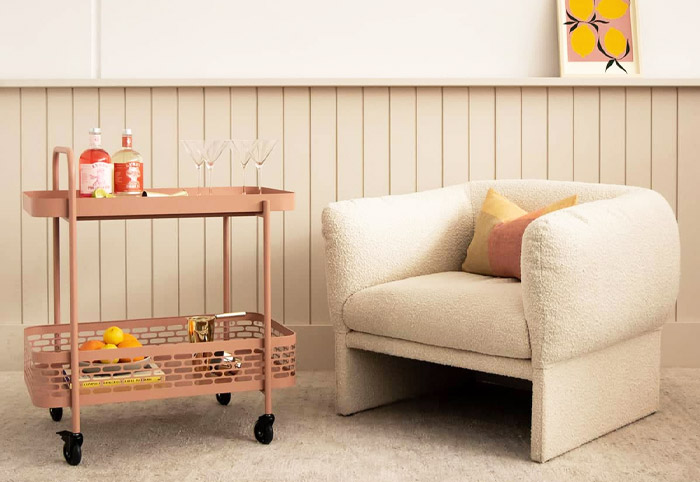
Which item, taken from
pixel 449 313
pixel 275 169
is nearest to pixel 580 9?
pixel 275 169

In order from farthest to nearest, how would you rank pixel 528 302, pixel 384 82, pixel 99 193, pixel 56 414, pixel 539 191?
→ pixel 384 82, pixel 539 191, pixel 56 414, pixel 99 193, pixel 528 302

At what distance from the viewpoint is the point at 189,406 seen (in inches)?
109

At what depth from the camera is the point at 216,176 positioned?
3264 mm

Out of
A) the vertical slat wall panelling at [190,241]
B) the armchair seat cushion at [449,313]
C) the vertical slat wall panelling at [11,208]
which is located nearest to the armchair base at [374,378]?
the armchair seat cushion at [449,313]

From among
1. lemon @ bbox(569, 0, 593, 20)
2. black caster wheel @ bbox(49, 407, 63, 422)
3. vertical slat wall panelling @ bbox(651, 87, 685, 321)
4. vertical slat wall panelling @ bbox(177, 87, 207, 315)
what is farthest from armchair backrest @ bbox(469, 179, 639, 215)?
black caster wheel @ bbox(49, 407, 63, 422)

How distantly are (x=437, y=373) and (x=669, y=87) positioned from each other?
54.0 inches

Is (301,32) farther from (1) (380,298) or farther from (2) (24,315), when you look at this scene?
(2) (24,315)

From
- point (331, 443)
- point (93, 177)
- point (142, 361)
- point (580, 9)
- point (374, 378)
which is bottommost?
point (331, 443)

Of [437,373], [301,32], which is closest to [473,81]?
[301,32]

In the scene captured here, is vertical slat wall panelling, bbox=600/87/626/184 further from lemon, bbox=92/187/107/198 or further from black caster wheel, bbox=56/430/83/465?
black caster wheel, bbox=56/430/83/465

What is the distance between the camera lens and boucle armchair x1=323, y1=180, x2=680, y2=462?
86.0 inches

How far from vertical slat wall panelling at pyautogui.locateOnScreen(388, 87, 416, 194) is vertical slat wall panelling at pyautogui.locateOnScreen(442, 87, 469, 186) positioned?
115mm

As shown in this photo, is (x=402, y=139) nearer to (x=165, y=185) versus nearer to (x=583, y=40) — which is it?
(x=583, y=40)

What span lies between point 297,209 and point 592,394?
136 cm
